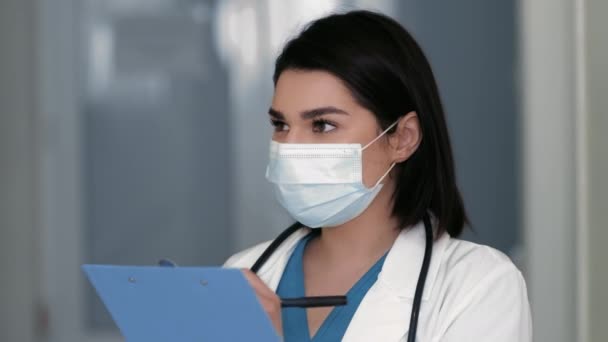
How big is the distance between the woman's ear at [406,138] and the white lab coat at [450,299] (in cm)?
16

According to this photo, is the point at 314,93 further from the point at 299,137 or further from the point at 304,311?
the point at 304,311

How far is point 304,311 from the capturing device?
167 cm

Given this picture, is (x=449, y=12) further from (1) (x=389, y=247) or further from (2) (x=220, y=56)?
(1) (x=389, y=247)

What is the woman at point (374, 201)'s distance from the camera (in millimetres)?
1535

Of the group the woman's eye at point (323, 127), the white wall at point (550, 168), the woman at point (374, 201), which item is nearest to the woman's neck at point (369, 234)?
the woman at point (374, 201)

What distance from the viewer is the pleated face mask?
5.34 ft

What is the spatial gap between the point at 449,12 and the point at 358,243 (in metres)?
1.43

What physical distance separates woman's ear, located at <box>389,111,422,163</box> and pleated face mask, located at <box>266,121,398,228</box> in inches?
1.1

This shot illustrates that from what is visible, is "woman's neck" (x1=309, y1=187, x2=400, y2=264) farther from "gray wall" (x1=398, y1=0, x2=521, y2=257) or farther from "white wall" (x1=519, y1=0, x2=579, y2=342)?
"gray wall" (x1=398, y1=0, x2=521, y2=257)

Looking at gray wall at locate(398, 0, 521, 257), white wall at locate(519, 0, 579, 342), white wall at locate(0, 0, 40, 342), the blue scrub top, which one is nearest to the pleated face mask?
the blue scrub top

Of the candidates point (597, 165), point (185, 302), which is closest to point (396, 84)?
point (185, 302)

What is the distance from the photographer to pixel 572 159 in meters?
2.37

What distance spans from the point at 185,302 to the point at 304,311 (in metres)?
0.30

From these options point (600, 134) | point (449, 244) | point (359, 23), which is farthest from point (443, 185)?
point (600, 134)
